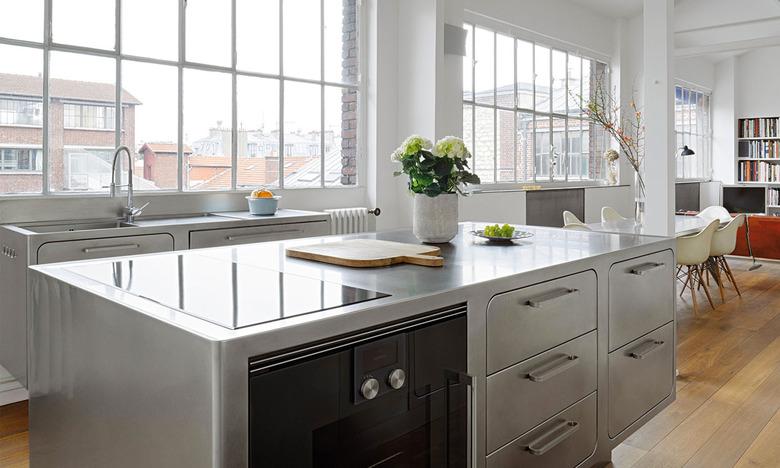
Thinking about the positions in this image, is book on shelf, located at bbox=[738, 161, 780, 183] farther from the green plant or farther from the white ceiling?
the green plant

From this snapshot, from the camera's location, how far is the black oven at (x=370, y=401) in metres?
1.15

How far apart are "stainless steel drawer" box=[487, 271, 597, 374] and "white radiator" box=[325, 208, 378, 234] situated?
310 centimetres

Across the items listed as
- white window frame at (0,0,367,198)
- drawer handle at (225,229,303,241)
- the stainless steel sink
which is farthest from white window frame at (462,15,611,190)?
the stainless steel sink

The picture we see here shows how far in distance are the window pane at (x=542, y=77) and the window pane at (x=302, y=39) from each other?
10.5 ft

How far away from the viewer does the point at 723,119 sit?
11328 mm

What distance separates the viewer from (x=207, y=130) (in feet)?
14.9

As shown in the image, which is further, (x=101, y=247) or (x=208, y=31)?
(x=208, y=31)

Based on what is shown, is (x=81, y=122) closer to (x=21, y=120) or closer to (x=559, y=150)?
(x=21, y=120)

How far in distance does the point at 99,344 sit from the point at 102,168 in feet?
9.34

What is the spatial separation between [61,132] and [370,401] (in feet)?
10.6

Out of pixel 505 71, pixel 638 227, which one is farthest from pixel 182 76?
pixel 505 71

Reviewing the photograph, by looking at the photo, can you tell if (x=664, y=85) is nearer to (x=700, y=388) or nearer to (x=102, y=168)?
(x=700, y=388)

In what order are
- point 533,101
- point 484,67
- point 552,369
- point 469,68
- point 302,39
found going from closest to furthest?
point 552,369 → point 302,39 → point 469,68 → point 484,67 → point 533,101

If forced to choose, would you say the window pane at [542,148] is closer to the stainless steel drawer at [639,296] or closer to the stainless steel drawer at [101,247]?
the stainless steel drawer at [639,296]
